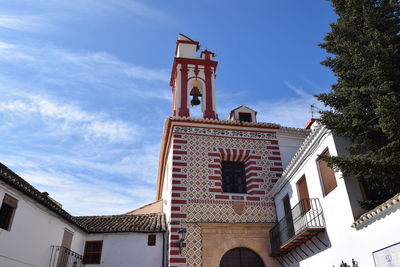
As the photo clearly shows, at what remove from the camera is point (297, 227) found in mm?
10586

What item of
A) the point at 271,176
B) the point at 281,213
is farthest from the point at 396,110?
the point at 271,176

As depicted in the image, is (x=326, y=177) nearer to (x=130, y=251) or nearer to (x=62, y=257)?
(x=130, y=251)

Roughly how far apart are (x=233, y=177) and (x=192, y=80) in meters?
5.32

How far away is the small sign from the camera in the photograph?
262 inches

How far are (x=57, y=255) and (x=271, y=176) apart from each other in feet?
27.3

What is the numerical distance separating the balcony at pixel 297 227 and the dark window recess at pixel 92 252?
647 cm

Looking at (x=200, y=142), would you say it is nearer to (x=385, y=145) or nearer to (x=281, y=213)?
(x=281, y=213)

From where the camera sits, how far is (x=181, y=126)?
47.4 feet

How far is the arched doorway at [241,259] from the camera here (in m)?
12.1

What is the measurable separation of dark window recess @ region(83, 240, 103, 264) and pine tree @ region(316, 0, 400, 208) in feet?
31.0

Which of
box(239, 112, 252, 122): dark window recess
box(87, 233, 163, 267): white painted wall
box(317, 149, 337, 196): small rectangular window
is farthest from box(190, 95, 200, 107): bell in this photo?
box(317, 149, 337, 196): small rectangular window

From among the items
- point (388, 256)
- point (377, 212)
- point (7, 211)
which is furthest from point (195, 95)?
point (388, 256)

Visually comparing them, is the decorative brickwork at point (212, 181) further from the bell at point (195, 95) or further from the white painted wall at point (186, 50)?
the white painted wall at point (186, 50)

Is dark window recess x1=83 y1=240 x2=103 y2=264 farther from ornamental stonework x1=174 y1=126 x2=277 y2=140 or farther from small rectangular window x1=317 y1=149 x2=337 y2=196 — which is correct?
small rectangular window x1=317 y1=149 x2=337 y2=196
